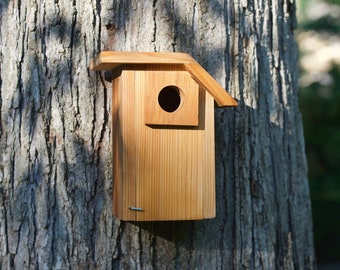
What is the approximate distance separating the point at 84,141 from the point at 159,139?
0.30 m

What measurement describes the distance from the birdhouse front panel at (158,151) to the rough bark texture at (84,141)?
0.15 meters

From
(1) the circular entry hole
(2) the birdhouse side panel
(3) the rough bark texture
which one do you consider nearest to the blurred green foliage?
(3) the rough bark texture

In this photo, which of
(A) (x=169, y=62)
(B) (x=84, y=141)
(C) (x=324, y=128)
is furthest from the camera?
(C) (x=324, y=128)

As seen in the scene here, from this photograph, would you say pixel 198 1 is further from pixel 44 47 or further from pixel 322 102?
pixel 322 102

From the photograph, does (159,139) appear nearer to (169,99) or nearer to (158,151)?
(158,151)

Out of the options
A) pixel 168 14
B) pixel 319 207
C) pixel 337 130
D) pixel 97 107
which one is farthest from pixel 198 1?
pixel 319 207

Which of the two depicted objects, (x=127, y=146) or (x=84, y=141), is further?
(x=84, y=141)

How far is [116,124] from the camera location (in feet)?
7.25

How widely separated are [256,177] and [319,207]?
4.61m

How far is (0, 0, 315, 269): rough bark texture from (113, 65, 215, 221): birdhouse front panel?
0.49 feet

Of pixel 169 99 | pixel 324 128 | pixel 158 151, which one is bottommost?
pixel 158 151

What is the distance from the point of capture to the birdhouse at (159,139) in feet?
6.95

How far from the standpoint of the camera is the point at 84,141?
7.49ft

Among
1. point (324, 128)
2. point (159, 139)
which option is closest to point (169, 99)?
point (159, 139)
